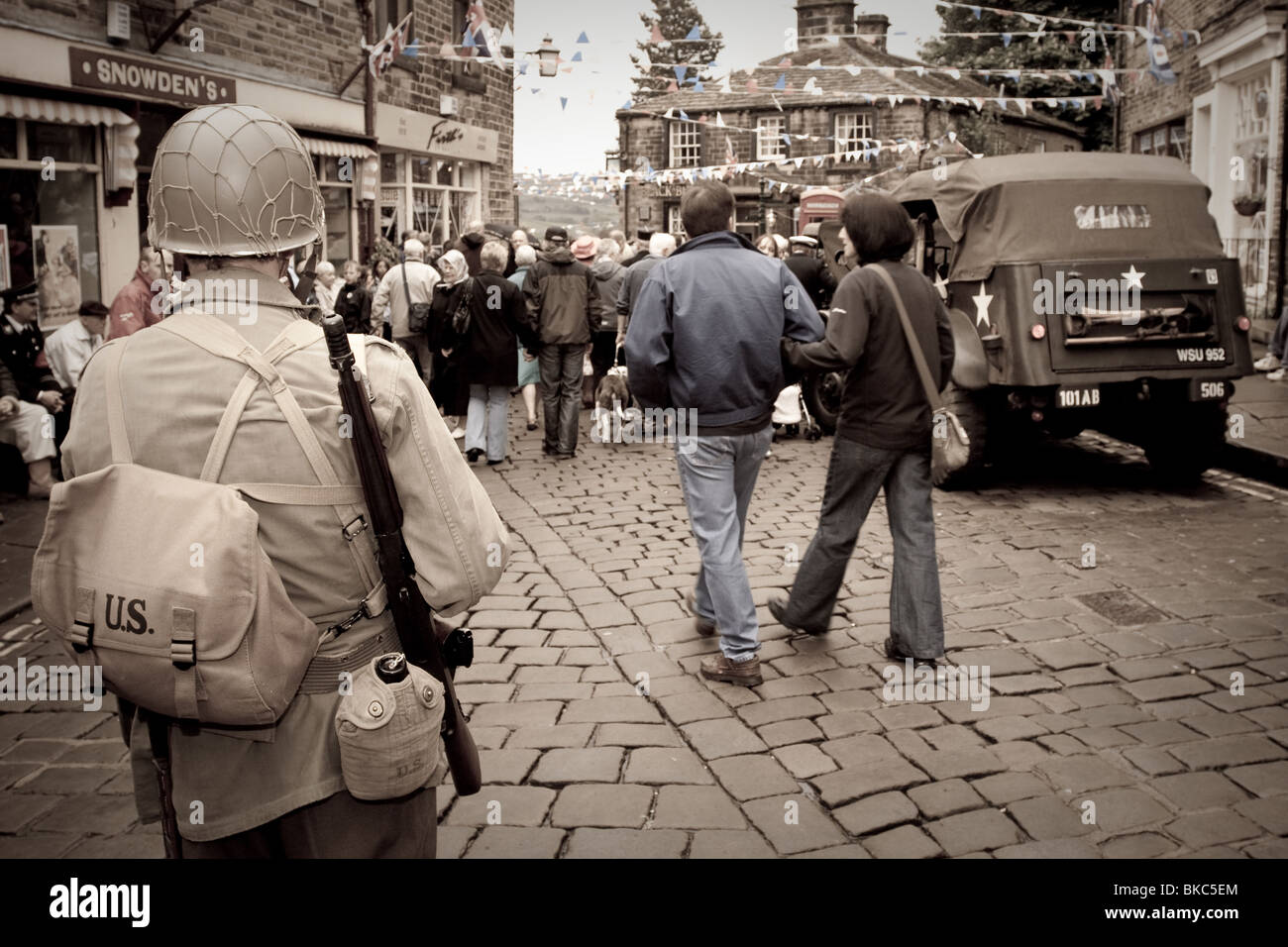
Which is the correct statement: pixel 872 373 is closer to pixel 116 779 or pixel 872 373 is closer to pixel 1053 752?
pixel 1053 752

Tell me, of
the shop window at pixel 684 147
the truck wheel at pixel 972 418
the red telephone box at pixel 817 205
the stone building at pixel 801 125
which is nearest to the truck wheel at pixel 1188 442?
the truck wheel at pixel 972 418

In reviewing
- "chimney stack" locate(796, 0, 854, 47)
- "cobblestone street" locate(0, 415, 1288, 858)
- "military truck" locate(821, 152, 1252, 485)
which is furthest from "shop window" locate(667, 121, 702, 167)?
"cobblestone street" locate(0, 415, 1288, 858)

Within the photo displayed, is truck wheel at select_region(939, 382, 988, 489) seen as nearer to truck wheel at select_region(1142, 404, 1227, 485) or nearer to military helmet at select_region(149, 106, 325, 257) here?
truck wheel at select_region(1142, 404, 1227, 485)

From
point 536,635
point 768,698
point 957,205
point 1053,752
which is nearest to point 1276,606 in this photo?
point 1053,752

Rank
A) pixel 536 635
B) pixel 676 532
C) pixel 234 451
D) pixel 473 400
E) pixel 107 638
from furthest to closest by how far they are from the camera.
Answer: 1. pixel 473 400
2. pixel 676 532
3. pixel 536 635
4. pixel 234 451
5. pixel 107 638

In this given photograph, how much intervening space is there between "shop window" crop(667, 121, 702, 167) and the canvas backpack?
4684 centimetres

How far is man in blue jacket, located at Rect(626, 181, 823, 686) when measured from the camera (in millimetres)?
5031

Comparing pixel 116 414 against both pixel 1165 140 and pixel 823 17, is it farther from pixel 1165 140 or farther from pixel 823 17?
pixel 823 17

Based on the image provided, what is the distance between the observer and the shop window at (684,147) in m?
47.2

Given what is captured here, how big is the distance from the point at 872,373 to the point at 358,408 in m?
3.52

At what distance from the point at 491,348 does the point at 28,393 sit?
3625 mm

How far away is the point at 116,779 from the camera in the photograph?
4391mm

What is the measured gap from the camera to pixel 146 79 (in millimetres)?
12188

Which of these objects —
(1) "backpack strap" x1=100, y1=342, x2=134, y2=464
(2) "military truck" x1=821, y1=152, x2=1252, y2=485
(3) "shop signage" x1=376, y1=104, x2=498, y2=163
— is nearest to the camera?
(1) "backpack strap" x1=100, y1=342, x2=134, y2=464
